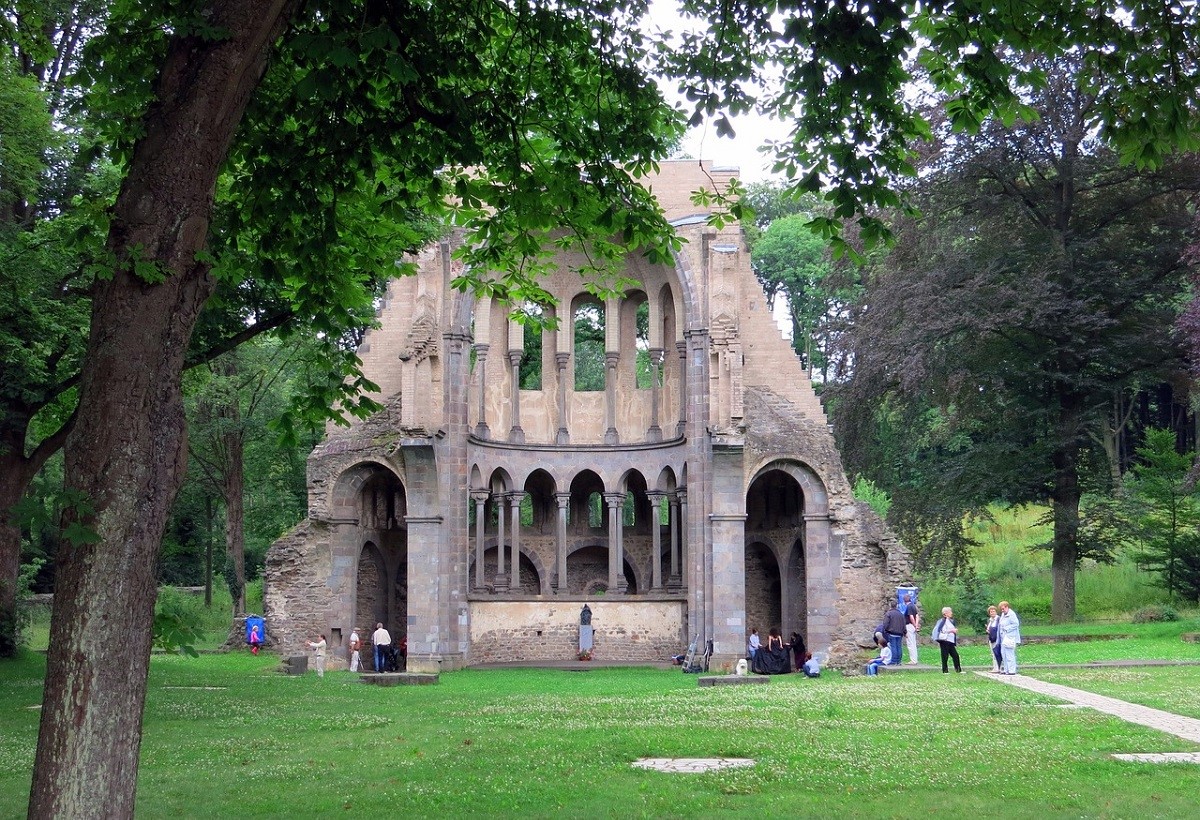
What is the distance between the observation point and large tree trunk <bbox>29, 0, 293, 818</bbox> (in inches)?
249

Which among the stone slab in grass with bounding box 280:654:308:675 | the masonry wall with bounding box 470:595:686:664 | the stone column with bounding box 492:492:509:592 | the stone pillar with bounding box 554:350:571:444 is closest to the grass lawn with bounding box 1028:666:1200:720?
the masonry wall with bounding box 470:595:686:664

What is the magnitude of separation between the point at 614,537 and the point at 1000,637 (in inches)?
605

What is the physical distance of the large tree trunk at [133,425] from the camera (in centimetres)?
633

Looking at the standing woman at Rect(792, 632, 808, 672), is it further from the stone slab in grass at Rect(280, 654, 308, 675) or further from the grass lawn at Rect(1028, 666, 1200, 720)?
the stone slab in grass at Rect(280, 654, 308, 675)

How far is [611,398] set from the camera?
35.6m

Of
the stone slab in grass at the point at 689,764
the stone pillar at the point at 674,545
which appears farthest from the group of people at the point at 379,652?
the stone slab in grass at the point at 689,764

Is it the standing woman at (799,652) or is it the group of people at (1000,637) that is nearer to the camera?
the group of people at (1000,637)

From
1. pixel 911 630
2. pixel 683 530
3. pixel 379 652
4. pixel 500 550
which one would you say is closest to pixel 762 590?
pixel 683 530

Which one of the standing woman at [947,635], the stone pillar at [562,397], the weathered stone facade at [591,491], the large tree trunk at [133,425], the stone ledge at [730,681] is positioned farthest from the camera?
the stone pillar at [562,397]

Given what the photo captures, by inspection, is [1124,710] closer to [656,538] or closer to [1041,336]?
[656,538]

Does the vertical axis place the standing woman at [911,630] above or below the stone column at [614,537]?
below

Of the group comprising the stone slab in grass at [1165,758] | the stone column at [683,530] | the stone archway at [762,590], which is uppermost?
the stone column at [683,530]

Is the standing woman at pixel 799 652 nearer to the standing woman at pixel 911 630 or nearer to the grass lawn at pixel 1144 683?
the standing woman at pixel 911 630

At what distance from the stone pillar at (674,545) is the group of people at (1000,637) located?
44.0ft
